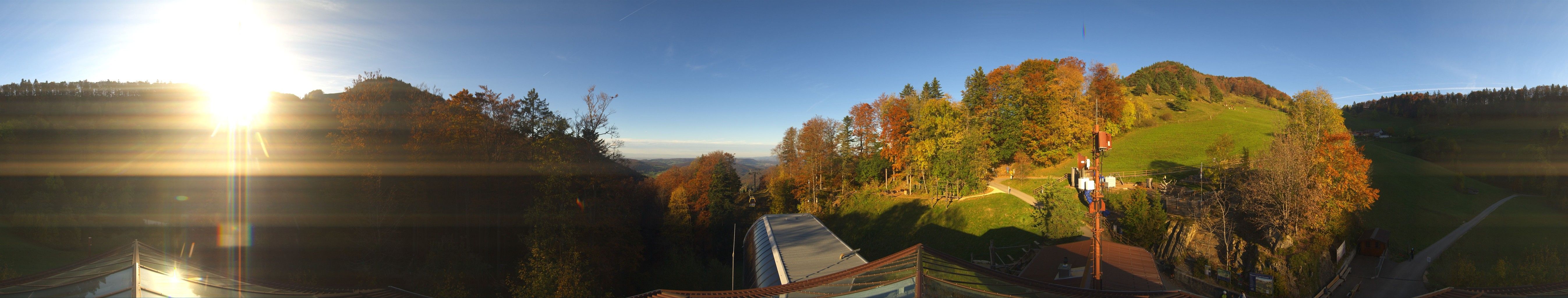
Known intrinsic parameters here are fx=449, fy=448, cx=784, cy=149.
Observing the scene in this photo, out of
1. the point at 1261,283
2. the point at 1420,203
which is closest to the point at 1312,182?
the point at 1261,283

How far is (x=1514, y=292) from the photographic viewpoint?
19.6 ft

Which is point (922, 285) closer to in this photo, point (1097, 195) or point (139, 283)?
point (1097, 195)

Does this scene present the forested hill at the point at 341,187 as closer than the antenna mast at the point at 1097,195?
No

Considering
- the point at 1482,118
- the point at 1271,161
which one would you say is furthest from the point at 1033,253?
the point at 1482,118

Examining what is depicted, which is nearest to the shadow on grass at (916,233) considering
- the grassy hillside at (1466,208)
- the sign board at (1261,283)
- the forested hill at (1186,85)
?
the sign board at (1261,283)

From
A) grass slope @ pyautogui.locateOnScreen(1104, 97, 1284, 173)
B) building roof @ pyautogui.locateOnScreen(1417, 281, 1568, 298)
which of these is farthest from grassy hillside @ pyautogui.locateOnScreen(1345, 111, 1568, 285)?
building roof @ pyautogui.locateOnScreen(1417, 281, 1568, 298)

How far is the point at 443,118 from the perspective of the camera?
747 inches

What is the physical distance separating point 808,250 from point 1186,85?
83550mm

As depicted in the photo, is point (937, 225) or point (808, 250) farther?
point (937, 225)

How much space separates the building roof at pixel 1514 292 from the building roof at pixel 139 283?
13474mm

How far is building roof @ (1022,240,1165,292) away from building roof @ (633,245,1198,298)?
6471mm

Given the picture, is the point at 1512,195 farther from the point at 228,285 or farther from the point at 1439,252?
the point at 228,285

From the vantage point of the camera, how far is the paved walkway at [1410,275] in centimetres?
1705

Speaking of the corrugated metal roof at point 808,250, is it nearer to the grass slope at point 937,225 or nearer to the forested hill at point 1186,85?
the grass slope at point 937,225
